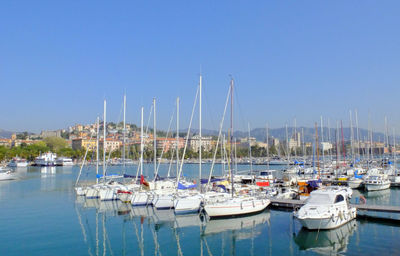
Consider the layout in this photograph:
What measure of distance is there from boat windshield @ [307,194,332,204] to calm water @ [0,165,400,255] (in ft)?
6.07

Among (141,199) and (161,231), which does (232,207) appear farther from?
(141,199)

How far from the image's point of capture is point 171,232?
915 inches

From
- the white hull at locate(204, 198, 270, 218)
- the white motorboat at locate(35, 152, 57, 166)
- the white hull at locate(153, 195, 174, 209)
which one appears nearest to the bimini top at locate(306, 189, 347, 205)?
the white hull at locate(204, 198, 270, 218)

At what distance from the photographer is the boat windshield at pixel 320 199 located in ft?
74.9

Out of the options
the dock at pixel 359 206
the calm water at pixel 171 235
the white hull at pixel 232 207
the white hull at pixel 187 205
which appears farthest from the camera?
the white hull at pixel 187 205

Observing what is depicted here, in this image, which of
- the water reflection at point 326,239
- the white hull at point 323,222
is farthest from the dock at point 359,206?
the white hull at point 323,222

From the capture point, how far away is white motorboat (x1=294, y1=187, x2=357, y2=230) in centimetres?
2150

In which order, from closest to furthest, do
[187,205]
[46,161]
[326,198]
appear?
[326,198] → [187,205] → [46,161]

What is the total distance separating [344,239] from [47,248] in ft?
55.6

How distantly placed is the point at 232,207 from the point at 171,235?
5648 millimetres

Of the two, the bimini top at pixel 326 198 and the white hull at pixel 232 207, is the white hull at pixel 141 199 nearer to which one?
the white hull at pixel 232 207

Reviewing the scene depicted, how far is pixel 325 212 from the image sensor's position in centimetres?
2170

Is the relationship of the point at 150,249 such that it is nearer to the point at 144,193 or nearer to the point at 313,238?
the point at 313,238

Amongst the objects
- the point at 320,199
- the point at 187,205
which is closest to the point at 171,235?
the point at 187,205
